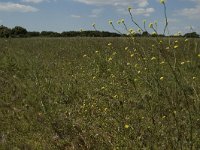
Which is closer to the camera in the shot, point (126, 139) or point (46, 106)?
point (126, 139)

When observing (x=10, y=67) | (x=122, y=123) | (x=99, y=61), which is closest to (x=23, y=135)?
(x=122, y=123)

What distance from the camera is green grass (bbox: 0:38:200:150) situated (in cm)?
478

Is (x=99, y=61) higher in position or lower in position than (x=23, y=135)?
higher

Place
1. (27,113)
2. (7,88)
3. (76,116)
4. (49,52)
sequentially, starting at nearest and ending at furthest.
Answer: (76,116) → (27,113) → (7,88) → (49,52)

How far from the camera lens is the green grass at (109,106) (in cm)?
478

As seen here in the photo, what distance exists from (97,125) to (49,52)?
9.26 metres

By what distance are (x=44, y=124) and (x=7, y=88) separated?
106 inches

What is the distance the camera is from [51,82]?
9008mm

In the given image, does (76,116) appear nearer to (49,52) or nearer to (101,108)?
(101,108)

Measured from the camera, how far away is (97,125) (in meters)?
6.15

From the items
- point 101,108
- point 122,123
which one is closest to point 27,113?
point 101,108

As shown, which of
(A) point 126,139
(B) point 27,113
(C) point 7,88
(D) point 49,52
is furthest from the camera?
(D) point 49,52

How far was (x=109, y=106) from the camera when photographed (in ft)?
19.5

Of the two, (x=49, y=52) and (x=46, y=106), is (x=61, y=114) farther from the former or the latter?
(x=49, y=52)
